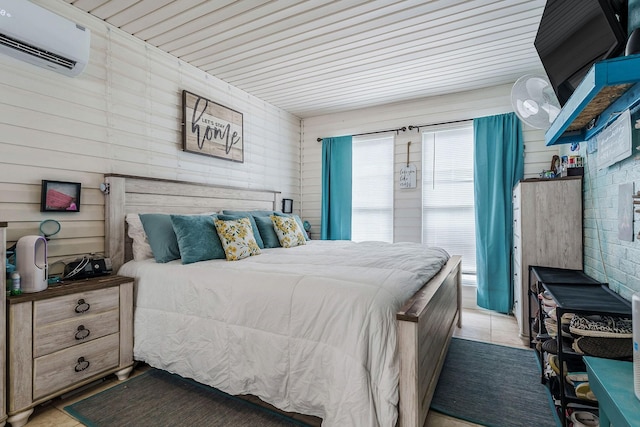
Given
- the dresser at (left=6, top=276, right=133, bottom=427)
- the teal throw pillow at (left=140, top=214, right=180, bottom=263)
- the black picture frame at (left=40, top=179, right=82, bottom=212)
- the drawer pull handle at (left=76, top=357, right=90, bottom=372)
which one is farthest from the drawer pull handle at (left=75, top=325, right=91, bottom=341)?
the black picture frame at (left=40, top=179, right=82, bottom=212)

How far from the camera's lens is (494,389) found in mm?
2062

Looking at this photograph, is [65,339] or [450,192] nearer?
[65,339]

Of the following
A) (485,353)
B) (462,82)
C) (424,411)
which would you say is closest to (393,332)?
(424,411)

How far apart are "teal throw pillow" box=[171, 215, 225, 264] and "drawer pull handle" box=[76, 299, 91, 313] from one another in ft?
1.97

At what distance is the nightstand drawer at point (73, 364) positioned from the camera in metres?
1.79

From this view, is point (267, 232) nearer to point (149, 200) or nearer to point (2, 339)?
point (149, 200)

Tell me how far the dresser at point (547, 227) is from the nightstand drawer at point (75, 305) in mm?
3173

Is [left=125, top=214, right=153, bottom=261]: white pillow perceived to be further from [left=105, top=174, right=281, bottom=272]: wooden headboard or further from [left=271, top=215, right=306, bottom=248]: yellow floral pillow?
[left=271, top=215, right=306, bottom=248]: yellow floral pillow

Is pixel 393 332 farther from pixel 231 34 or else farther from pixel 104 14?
pixel 104 14

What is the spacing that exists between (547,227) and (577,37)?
5.04 ft

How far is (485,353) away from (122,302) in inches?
109

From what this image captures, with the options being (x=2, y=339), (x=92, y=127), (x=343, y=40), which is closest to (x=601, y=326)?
(x=343, y=40)

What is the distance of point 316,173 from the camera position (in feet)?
16.3

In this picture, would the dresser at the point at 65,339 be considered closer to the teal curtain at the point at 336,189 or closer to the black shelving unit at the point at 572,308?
the black shelving unit at the point at 572,308
